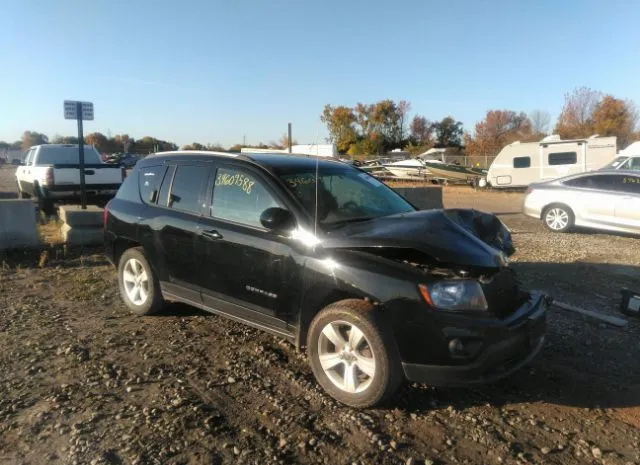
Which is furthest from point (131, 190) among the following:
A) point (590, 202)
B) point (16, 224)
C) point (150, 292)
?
point (590, 202)

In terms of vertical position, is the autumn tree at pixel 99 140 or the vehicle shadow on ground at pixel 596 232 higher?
the autumn tree at pixel 99 140

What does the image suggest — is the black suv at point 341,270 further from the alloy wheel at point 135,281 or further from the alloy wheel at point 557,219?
the alloy wheel at point 557,219

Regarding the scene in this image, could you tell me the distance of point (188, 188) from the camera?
4.95 m

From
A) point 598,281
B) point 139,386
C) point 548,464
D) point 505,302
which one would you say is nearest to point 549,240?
point 598,281

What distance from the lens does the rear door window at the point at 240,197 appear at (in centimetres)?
429

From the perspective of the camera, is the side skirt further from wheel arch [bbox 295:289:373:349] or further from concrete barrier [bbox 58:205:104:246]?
concrete barrier [bbox 58:205:104:246]

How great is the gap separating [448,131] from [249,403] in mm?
76711

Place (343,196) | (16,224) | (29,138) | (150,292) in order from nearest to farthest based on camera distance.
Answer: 1. (343,196)
2. (150,292)
3. (16,224)
4. (29,138)

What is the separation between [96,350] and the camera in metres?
4.57

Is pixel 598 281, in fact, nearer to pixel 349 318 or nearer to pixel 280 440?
pixel 349 318

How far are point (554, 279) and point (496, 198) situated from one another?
52.9 feet

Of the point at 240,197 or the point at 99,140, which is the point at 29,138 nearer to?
the point at 99,140

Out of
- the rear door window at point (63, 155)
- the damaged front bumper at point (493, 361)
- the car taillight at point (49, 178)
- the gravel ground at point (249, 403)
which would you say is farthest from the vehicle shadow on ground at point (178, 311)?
the rear door window at point (63, 155)

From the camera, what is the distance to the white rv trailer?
23422 millimetres
